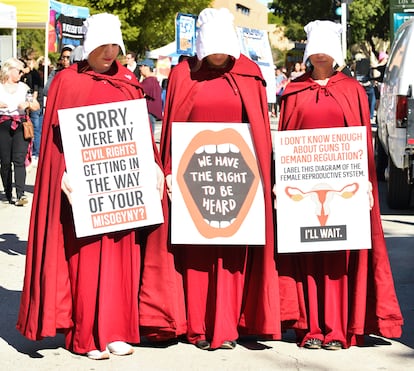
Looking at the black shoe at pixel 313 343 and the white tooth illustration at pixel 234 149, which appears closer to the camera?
the white tooth illustration at pixel 234 149

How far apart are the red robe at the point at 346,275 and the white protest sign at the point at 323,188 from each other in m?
Result: 0.09

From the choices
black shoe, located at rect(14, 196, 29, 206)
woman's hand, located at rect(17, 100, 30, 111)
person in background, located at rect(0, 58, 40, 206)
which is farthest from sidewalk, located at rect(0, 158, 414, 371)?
woman's hand, located at rect(17, 100, 30, 111)

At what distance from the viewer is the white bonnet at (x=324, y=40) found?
626cm

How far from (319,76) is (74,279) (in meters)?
1.79

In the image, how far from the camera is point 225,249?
6.49 m

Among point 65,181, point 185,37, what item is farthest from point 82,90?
point 185,37

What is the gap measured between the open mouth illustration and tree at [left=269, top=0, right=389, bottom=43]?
46757mm

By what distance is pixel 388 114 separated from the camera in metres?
12.8

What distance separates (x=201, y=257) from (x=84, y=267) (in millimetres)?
681

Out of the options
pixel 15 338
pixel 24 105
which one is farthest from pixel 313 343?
pixel 24 105

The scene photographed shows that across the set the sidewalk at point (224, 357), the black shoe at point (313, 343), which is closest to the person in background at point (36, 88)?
the sidewalk at point (224, 357)

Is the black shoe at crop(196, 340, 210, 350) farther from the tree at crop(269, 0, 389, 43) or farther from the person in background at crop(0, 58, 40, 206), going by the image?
the tree at crop(269, 0, 389, 43)

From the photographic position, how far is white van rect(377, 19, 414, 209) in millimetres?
11969

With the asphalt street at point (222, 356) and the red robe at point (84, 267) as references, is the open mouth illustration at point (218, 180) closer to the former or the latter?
the red robe at point (84, 267)
